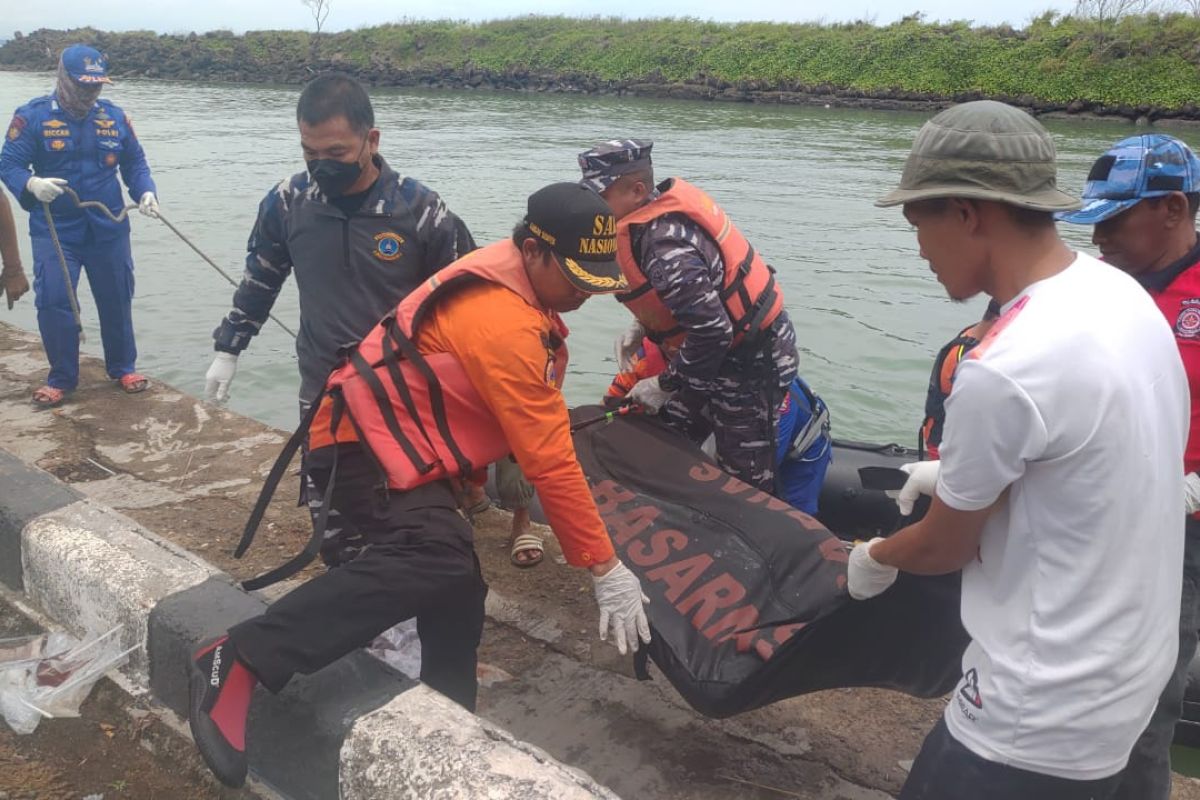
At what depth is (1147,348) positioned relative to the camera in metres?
1.48

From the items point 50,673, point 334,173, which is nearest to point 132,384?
point 334,173

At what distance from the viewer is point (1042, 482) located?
4.91ft

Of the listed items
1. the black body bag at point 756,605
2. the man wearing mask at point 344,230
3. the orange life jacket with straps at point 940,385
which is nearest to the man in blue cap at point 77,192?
the man wearing mask at point 344,230

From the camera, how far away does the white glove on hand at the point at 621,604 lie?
2.51 m

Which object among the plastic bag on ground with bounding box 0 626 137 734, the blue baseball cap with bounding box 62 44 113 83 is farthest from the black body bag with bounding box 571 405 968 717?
the blue baseball cap with bounding box 62 44 113 83

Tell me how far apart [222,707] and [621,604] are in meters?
0.97

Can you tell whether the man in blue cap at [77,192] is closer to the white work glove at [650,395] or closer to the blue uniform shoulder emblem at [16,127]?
the blue uniform shoulder emblem at [16,127]

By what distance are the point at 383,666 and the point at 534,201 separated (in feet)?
4.01

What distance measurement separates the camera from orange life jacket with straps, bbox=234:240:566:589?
2449mm

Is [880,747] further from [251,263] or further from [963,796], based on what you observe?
[251,263]

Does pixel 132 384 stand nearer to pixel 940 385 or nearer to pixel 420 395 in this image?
pixel 420 395

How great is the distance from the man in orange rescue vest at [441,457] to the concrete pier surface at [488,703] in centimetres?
19

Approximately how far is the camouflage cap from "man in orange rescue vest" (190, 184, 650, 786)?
999 mm

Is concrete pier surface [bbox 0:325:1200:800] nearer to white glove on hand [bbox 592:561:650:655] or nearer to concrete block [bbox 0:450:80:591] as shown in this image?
concrete block [bbox 0:450:80:591]
